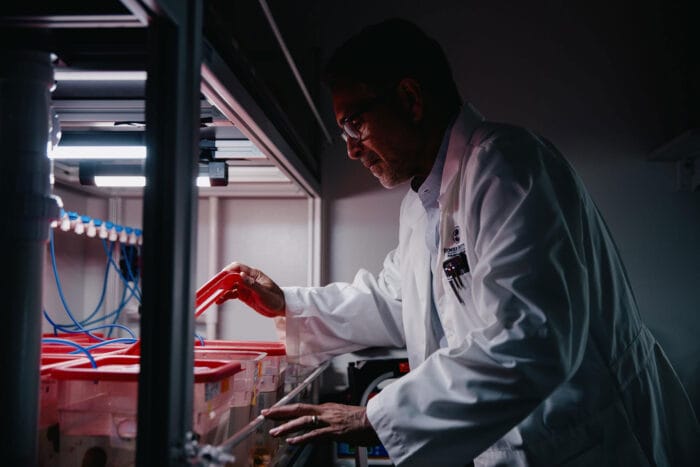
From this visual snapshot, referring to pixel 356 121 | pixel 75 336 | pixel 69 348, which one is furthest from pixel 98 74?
pixel 75 336

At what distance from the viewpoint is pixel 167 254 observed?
703 millimetres

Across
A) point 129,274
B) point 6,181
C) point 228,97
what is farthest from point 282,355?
point 129,274

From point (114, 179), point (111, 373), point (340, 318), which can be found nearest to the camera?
point (111, 373)

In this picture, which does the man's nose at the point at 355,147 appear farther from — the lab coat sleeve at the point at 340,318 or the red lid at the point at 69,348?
the red lid at the point at 69,348

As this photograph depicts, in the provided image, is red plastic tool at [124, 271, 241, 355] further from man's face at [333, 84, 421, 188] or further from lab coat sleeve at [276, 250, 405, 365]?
man's face at [333, 84, 421, 188]

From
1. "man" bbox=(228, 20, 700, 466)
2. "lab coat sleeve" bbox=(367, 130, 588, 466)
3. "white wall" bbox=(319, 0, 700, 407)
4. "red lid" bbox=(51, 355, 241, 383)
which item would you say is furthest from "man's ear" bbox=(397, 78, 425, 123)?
"white wall" bbox=(319, 0, 700, 407)

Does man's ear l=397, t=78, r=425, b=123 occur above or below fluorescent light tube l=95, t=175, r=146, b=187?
above

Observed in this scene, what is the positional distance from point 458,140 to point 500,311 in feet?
1.54

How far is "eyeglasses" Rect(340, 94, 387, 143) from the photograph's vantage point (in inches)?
51.9

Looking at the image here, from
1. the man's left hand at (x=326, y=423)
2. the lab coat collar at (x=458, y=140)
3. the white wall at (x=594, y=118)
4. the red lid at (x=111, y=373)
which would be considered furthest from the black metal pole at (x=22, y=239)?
the white wall at (x=594, y=118)

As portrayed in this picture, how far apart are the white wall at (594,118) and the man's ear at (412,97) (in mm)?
1255

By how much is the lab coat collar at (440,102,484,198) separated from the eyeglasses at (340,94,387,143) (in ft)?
0.63

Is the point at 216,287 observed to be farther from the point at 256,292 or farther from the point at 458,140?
the point at 458,140

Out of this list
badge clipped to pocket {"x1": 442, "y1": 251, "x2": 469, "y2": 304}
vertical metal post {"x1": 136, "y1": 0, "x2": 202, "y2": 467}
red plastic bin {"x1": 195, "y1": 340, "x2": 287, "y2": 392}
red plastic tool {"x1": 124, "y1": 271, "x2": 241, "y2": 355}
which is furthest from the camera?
red plastic tool {"x1": 124, "y1": 271, "x2": 241, "y2": 355}
